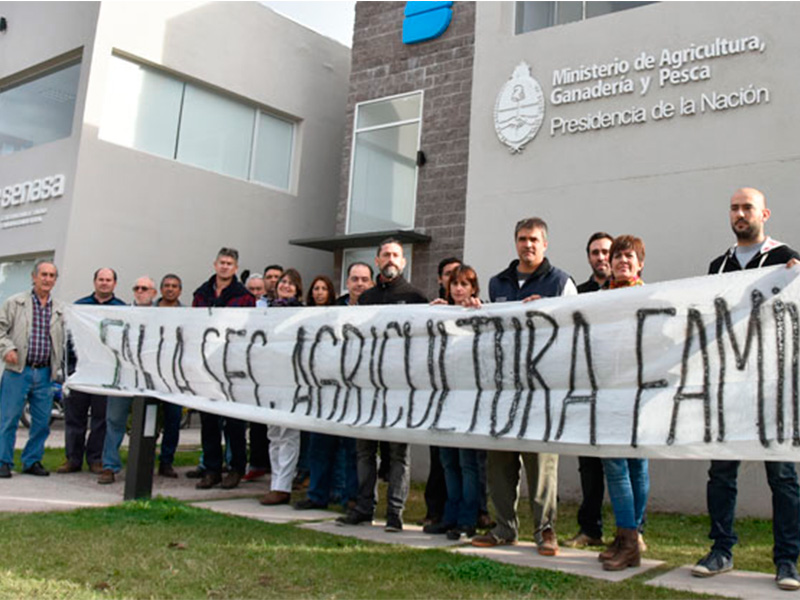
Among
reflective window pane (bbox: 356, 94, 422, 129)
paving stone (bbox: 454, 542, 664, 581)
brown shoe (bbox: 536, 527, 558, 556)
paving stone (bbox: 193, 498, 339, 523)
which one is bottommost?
paving stone (bbox: 193, 498, 339, 523)

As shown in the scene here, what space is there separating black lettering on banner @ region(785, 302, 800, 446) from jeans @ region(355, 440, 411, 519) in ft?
8.07

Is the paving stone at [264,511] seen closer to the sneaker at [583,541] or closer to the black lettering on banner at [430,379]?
the black lettering on banner at [430,379]

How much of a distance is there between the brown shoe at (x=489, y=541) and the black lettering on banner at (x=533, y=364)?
811mm

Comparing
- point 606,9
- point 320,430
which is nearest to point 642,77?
point 606,9

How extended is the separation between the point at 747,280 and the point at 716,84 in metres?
3.92

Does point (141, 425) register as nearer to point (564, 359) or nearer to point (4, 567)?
point (4, 567)

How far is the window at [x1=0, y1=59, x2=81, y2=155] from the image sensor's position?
12133 millimetres

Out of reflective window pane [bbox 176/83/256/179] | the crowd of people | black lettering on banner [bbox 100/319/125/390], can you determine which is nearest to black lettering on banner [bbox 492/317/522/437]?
the crowd of people

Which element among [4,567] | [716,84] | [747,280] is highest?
[716,84]

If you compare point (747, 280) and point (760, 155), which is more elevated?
point (760, 155)

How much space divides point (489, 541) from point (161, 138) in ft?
31.9

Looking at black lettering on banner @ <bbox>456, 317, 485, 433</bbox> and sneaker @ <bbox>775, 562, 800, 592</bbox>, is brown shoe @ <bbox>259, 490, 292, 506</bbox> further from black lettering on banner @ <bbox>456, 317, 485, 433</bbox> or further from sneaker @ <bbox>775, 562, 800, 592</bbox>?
sneaker @ <bbox>775, 562, 800, 592</bbox>

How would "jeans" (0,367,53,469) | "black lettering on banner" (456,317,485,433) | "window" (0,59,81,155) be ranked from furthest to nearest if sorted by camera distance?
"window" (0,59,81,155), "jeans" (0,367,53,469), "black lettering on banner" (456,317,485,433)

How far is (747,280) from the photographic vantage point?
3865mm
